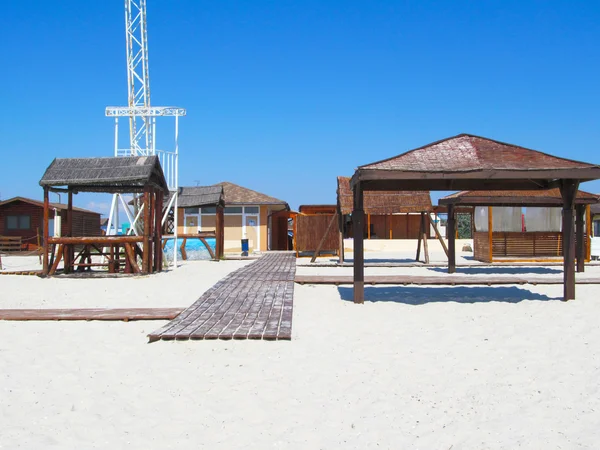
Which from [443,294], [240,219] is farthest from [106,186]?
[240,219]

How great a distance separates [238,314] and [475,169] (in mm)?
4271

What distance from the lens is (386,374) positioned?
4.92 m

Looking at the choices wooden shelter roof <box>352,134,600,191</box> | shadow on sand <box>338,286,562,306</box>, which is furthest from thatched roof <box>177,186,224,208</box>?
wooden shelter roof <box>352,134,600,191</box>

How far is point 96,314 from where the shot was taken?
7.55 metres

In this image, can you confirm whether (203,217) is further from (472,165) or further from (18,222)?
(472,165)

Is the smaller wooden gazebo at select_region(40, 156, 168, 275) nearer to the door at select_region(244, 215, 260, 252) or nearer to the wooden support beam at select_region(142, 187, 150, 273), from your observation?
the wooden support beam at select_region(142, 187, 150, 273)

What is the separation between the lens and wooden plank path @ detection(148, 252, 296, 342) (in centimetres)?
613

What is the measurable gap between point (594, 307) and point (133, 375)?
285 inches

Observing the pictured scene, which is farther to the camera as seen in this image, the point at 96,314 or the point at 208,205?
the point at 208,205

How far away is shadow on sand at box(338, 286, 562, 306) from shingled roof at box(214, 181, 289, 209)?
17.3 m

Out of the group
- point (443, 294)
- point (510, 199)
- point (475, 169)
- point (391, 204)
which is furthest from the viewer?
point (391, 204)

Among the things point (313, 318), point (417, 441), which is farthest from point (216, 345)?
point (417, 441)

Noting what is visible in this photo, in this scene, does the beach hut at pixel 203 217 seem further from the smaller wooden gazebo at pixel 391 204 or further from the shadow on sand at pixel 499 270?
the shadow on sand at pixel 499 270

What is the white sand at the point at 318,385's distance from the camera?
362cm
